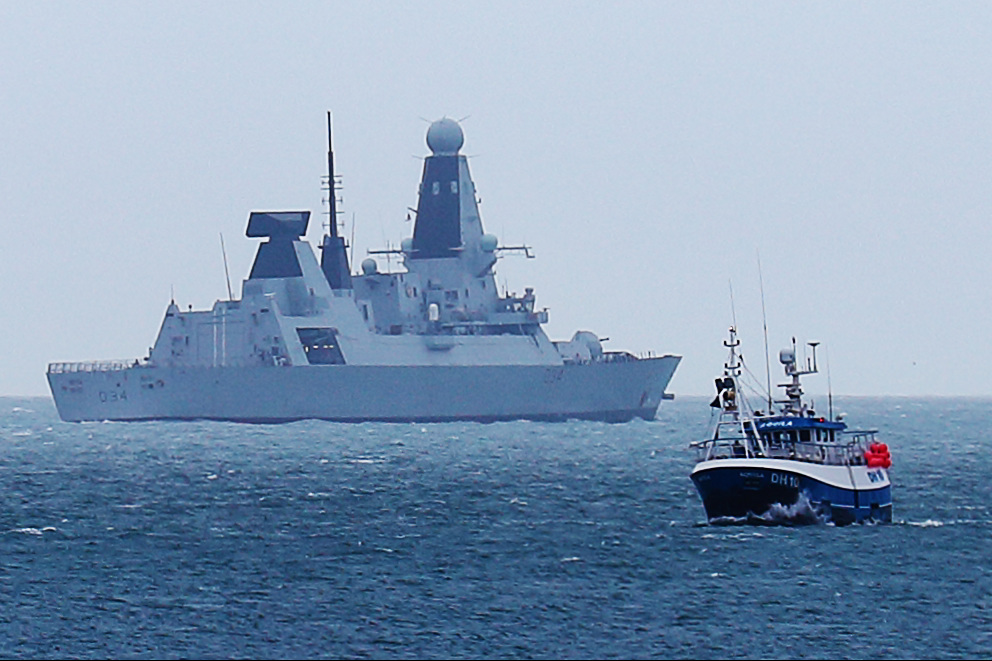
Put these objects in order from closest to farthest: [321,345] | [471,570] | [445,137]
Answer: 1. [471,570]
2. [321,345]
3. [445,137]

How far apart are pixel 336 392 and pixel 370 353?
3.27 metres

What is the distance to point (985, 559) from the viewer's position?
41.7 metres

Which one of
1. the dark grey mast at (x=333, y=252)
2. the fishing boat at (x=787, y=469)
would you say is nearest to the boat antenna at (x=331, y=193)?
the dark grey mast at (x=333, y=252)

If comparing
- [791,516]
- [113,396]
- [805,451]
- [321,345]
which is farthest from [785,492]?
[113,396]

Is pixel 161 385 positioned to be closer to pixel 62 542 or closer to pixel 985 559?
pixel 62 542

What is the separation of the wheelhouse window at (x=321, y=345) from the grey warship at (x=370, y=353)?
77 mm

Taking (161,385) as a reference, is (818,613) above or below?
below

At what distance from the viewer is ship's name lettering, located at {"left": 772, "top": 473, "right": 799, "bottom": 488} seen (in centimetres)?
4456

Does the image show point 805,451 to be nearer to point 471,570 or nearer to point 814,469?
point 814,469

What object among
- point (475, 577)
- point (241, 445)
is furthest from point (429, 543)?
point (241, 445)

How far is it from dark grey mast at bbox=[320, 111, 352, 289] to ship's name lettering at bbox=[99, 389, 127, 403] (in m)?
13.6

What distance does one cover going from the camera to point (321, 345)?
109 m

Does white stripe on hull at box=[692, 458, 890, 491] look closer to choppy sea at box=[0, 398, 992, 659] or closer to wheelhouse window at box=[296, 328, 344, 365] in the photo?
choppy sea at box=[0, 398, 992, 659]

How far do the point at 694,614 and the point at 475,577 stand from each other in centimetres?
633
